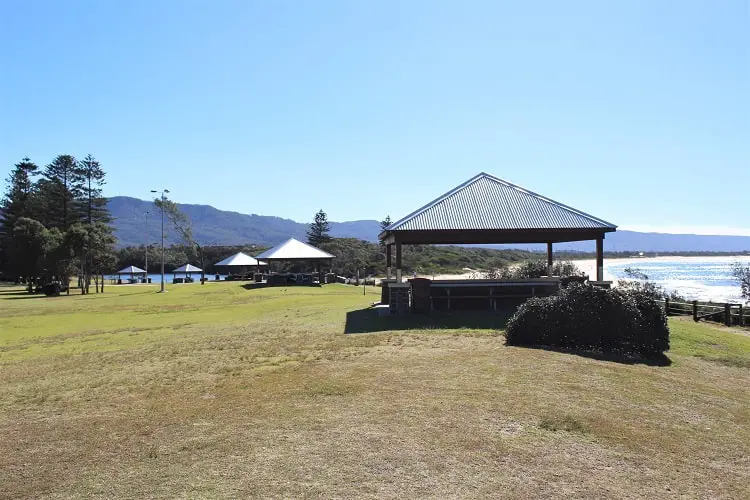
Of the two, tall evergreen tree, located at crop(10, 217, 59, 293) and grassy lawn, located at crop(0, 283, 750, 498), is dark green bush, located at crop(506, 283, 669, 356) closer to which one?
grassy lawn, located at crop(0, 283, 750, 498)

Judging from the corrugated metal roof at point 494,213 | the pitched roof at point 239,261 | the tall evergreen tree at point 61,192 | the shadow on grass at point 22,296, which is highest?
the tall evergreen tree at point 61,192

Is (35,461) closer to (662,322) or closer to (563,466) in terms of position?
(563,466)

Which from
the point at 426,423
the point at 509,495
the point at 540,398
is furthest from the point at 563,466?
the point at 540,398

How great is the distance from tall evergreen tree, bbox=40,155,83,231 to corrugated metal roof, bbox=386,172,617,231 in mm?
49528

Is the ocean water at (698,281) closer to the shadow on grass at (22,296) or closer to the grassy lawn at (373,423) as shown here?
the grassy lawn at (373,423)

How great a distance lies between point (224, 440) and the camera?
17.3 feet

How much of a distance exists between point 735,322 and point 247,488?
20297 millimetres

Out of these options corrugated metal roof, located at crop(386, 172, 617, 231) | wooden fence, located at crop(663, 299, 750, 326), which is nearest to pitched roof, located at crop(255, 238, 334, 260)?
corrugated metal roof, located at crop(386, 172, 617, 231)

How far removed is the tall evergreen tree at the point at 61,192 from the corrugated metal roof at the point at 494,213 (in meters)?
49.5

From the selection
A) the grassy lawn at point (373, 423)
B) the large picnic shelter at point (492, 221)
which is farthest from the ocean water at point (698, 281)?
the grassy lawn at point (373, 423)

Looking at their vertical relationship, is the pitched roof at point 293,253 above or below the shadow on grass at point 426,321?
above

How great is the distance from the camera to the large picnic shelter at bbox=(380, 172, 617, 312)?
1673cm

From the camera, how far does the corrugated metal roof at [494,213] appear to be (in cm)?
1677

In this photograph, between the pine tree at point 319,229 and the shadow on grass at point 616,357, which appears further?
the pine tree at point 319,229
